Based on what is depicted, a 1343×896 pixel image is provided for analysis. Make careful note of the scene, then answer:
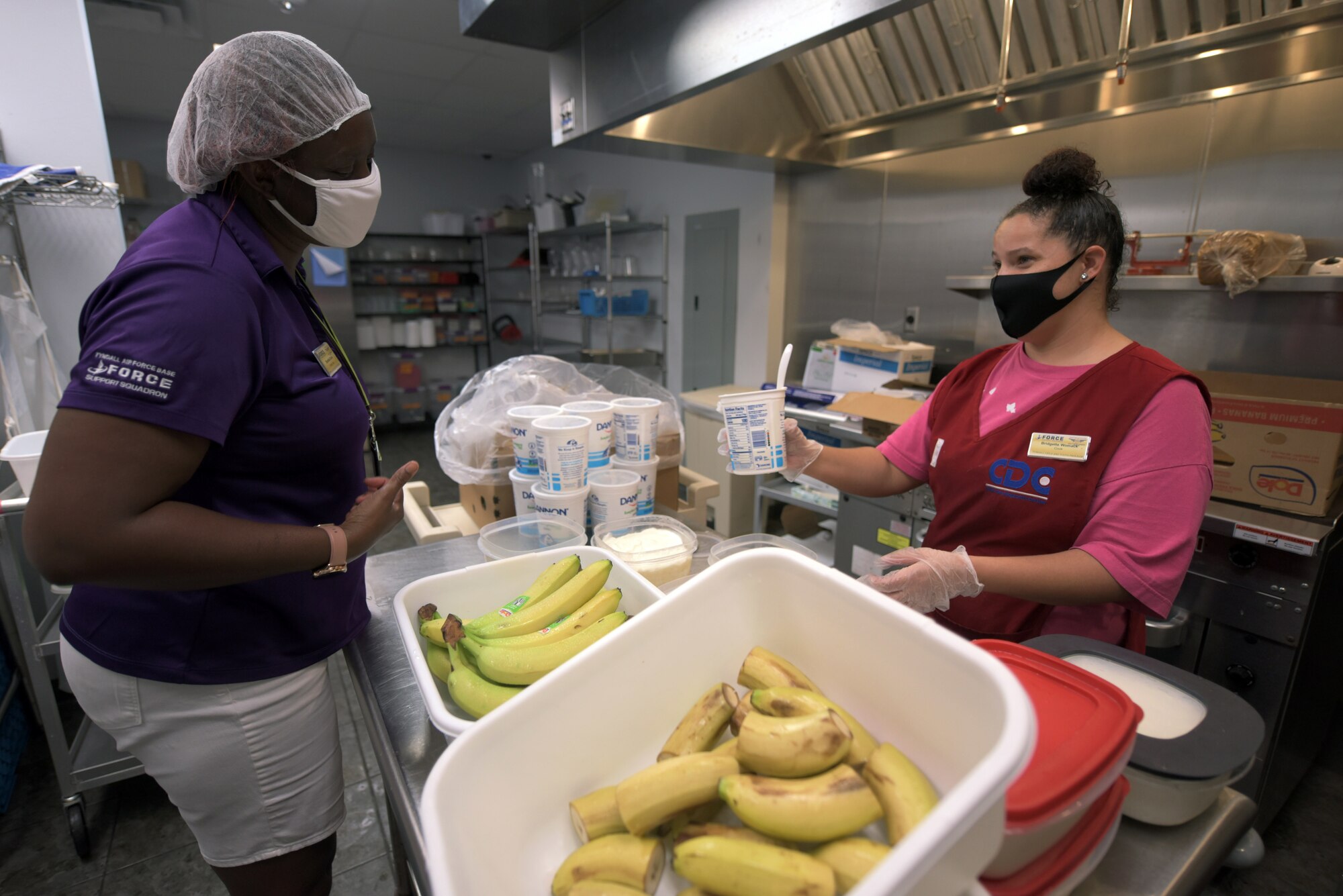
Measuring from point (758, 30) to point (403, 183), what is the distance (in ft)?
23.2

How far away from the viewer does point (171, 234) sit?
2.99 ft

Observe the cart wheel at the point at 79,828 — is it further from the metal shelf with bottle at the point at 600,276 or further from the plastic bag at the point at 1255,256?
the metal shelf with bottle at the point at 600,276

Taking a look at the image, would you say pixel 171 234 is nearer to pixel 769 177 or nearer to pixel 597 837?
pixel 597 837

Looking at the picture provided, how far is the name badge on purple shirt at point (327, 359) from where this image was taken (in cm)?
106

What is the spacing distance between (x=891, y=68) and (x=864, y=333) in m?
1.23

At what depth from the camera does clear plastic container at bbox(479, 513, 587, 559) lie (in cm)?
149

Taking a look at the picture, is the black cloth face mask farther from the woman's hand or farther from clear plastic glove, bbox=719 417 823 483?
the woman's hand

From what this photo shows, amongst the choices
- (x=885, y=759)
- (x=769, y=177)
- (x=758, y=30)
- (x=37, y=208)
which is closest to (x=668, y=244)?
(x=769, y=177)

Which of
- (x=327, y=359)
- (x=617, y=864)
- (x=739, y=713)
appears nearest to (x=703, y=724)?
(x=739, y=713)

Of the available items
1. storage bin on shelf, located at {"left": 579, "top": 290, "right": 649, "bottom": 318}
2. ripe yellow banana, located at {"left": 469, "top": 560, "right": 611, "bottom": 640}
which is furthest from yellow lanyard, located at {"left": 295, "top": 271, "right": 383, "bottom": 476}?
storage bin on shelf, located at {"left": 579, "top": 290, "right": 649, "bottom": 318}

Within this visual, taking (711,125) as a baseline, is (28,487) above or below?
below

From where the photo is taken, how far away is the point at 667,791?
62cm

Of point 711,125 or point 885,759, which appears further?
point 711,125

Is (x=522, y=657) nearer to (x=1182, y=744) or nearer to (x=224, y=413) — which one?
(x=224, y=413)
